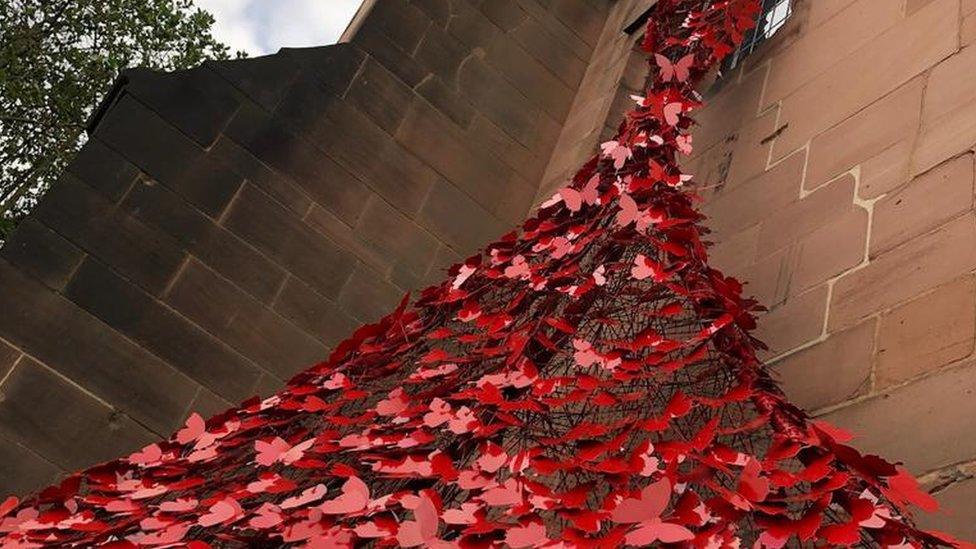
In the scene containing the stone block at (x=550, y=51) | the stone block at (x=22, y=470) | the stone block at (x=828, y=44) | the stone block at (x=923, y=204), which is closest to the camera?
the stone block at (x=923, y=204)

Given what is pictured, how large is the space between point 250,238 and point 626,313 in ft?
7.62

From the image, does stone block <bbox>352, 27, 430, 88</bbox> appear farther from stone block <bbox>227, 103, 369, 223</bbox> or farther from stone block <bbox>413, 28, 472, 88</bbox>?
stone block <bbox>227, 103, 369, 223</bbox>

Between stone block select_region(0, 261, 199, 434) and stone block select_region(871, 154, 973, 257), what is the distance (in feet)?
9.48

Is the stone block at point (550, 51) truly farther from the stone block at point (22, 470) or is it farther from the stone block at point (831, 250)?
the stone block at point (22, 470)

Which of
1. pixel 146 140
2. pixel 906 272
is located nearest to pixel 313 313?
pixel 146 140

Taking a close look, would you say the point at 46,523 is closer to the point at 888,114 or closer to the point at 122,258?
the point at 122,258

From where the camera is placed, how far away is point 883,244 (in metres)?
2.44

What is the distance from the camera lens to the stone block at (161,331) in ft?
12.1

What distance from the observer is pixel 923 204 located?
2375 mm

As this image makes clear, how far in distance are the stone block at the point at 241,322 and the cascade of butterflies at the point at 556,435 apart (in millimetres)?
732

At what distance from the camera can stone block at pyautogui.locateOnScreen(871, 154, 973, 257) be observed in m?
2.27

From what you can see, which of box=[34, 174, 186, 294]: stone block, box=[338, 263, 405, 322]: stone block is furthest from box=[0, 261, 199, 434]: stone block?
box=[338, 263, 405, 322]: stone block

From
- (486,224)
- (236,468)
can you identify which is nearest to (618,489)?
(236,468)

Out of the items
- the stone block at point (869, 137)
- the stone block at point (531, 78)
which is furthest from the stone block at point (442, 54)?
the stone block at point (869, 137)
